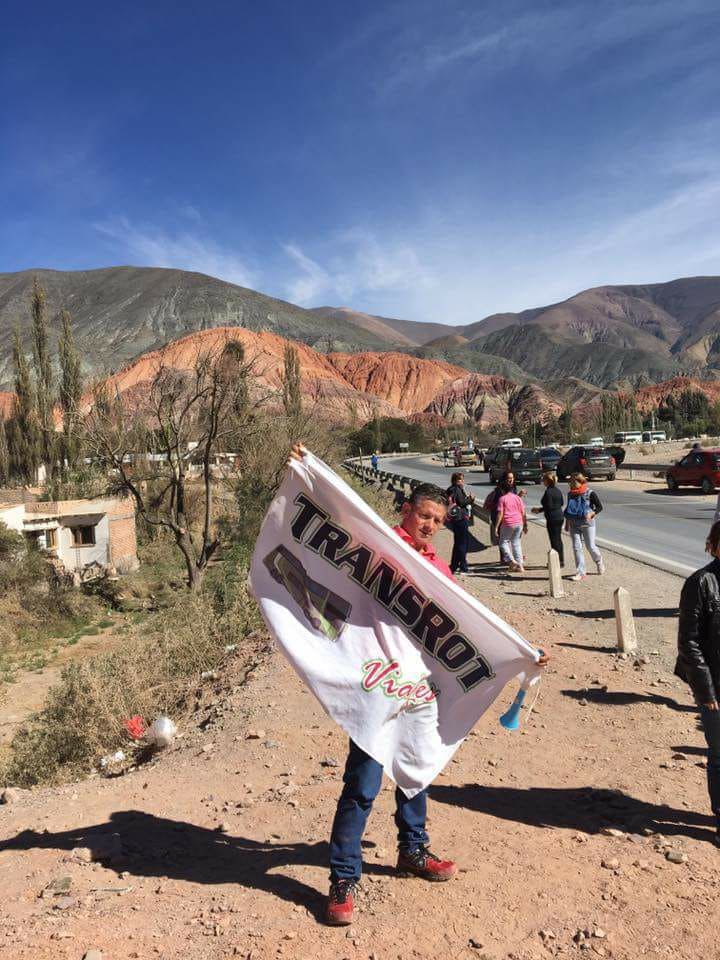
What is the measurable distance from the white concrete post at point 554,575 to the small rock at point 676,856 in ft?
21.3

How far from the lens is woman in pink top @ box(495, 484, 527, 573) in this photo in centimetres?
1235

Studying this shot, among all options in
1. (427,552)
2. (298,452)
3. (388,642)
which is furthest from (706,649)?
(298,452)

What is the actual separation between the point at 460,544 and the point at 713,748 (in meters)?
8.61

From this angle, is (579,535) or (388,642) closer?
(388,642)

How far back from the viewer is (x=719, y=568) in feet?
13.3

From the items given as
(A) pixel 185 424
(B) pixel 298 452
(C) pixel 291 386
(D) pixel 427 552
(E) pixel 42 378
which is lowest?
(D) pixel 427 552

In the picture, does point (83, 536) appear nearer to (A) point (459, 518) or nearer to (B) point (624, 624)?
(A) point (459, 518)

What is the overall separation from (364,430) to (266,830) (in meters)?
95.6

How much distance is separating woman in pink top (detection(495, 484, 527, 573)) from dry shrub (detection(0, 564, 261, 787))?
4.31 metres

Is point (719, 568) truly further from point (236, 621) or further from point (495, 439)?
point (495, 439)

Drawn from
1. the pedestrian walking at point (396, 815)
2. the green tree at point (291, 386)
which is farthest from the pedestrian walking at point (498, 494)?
the green tree at point (291, 386)

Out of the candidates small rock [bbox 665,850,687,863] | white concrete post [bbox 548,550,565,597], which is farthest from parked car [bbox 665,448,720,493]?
small rock [bbox 665,850,687,863]

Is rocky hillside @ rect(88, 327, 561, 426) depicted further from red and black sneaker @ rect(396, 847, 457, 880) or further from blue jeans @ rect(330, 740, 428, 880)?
blue jeans @ rect(330, 740, 428, 880)

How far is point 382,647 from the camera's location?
3.56 metres
